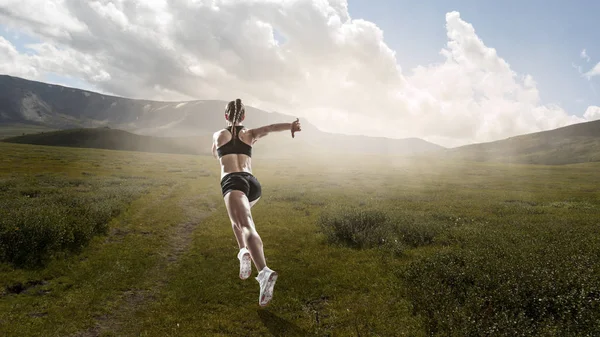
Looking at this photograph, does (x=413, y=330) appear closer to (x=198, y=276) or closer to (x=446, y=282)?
(x=446, y=282)

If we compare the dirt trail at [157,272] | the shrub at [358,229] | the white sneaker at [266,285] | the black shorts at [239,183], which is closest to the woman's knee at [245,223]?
the black shorts at [239,183]

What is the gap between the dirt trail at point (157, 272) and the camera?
852 cm

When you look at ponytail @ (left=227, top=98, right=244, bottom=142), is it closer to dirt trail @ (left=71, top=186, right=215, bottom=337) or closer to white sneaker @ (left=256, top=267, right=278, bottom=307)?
white sneaker @ (left=256, top=267, right=278, bottom=307)

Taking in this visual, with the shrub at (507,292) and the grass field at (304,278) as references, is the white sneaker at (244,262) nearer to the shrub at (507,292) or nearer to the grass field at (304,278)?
the grass field at (304,278)

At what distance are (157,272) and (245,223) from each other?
22.6 feet

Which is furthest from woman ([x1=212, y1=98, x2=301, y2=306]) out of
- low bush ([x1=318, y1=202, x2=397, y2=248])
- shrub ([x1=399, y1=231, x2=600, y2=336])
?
low bush ([x1=318, y1=202, x2=397, y2=248])

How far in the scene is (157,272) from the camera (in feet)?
40.5

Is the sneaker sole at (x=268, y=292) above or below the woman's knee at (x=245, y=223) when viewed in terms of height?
below

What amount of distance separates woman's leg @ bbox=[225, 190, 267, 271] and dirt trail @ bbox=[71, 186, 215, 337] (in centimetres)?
428

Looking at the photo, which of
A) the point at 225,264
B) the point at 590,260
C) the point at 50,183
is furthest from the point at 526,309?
the point at 50,183

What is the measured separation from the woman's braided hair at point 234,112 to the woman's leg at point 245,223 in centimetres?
161

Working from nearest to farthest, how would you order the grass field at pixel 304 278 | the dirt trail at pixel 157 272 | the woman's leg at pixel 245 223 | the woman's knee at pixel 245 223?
the woman's leg at pixel 245 223
the woman's knee at pixel 245 223
the grass field at pixel 304 278
the dirt trail at pixel 157 272

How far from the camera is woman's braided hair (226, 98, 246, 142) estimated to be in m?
8.16

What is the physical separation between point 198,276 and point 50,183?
3328 centimetres
